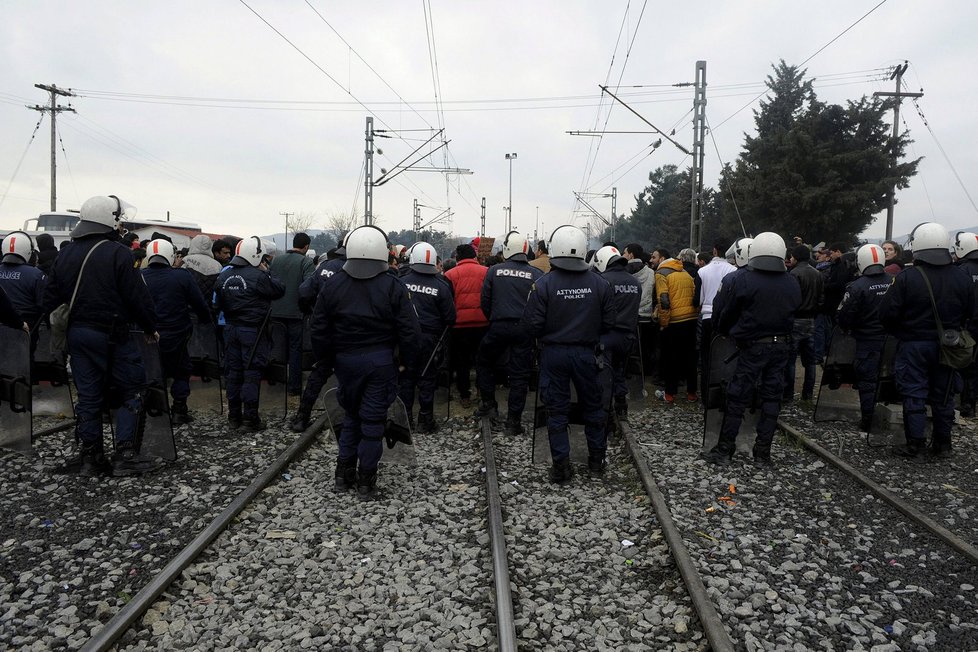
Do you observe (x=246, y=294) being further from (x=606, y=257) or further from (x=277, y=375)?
(x=606, y=257)

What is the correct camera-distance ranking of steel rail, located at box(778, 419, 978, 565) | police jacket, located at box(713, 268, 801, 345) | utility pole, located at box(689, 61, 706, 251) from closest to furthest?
steel rail, located at box(778, 419, 978, 565) < police jacket, located at box(713, 268, 801, 345) < utility pole, located at box(689, 61, 706, 251)

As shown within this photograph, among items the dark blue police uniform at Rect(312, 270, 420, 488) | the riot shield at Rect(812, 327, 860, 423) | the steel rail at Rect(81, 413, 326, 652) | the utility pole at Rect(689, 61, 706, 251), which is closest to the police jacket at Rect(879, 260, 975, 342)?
the riot shield at Rect(812, 327, 860, 423)

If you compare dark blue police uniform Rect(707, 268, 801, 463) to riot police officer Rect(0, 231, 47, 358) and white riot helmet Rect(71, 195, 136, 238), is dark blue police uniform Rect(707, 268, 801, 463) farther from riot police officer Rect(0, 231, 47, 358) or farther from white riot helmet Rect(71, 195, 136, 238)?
riot police officer Rect(0, 231, 47, 358)

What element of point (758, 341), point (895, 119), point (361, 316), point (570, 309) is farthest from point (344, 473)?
point (895, 119)

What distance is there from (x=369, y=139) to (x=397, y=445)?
22.6 meters

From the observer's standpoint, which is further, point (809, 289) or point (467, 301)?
point (467, 301)

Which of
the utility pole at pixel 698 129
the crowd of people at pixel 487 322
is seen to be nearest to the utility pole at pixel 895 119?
the utility pole at pixel 698 129

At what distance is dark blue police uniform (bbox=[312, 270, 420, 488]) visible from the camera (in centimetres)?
553

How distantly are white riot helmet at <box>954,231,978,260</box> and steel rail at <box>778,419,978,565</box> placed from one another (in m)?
3.08

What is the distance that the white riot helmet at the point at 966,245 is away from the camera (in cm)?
806

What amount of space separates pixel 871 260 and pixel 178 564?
7707 millimetres

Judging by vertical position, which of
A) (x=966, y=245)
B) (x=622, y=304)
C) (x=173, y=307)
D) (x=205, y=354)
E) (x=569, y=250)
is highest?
(x=966, y=245)

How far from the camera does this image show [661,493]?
5762 mm

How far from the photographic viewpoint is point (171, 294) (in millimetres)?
7605
